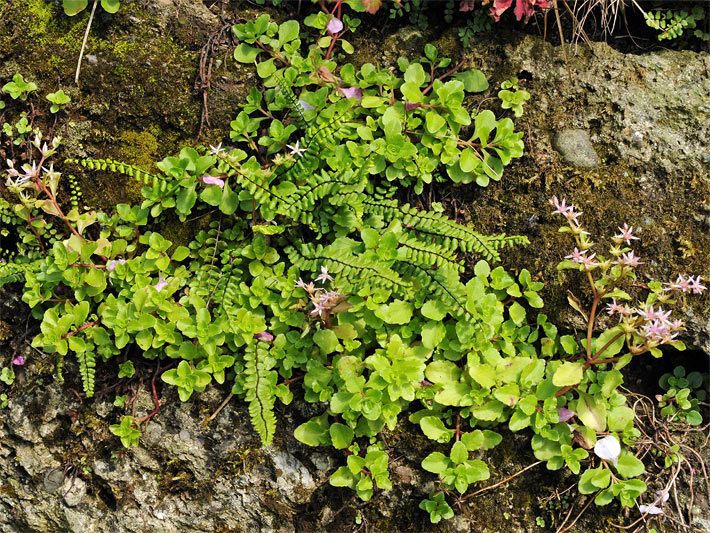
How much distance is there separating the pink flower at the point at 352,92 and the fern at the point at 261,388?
1731mm

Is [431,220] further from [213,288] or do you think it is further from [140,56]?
[140,56]

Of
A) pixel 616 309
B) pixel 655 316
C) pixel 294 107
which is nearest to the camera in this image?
pixel 655 316

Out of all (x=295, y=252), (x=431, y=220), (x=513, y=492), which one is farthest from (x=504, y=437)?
(x=295, y=252)

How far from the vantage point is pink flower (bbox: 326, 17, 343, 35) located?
447cm

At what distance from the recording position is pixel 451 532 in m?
4.20

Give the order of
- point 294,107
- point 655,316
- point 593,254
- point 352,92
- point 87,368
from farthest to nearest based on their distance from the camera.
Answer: point 352,92
point 294,107
point 87,368
point 593,254
point 655,316

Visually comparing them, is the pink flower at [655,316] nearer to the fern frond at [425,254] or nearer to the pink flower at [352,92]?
the fern frond at [425,254]

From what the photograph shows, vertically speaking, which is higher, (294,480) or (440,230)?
(440,230)

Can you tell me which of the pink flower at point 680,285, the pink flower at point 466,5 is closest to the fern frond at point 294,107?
the pink flower at point 466,5

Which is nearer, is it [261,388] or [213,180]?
[261,388]

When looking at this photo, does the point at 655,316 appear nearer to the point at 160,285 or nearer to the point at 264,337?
the point at 264,337

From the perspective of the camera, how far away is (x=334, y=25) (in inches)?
176

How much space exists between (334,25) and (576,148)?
1835 millimetres

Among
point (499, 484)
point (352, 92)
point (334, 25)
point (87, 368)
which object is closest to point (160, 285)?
point (87, 368)
